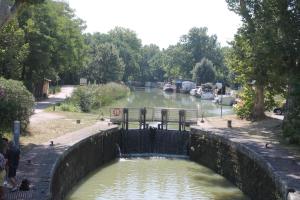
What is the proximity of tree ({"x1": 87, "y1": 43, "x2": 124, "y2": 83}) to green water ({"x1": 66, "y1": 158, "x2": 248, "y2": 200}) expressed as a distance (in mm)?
65499

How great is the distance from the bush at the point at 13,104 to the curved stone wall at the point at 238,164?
9.56 meters

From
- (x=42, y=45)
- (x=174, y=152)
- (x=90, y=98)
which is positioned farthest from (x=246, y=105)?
(x=42, y=45)

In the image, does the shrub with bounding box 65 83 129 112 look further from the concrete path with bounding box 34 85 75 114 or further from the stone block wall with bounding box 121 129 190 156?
the stone block wall with bounding box 121 129 190 156

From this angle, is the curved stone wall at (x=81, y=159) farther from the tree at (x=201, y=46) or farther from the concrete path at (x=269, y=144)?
the tree at (x=201, y=46)

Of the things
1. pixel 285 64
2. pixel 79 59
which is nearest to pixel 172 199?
pixel 285 64

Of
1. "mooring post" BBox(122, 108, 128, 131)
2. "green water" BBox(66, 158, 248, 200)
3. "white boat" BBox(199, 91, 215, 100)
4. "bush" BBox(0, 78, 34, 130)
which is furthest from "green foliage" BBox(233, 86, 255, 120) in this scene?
"white boat" BBox(199, 91, 215, 100)

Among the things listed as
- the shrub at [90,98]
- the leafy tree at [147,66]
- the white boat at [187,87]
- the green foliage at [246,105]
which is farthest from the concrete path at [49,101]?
the leafy tree at [147,66]

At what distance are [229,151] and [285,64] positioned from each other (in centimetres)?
594

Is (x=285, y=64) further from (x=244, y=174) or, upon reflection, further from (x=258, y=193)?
(x=258, y=193)

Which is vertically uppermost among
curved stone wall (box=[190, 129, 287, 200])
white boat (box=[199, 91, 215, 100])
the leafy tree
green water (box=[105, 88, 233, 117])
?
the leafy tree

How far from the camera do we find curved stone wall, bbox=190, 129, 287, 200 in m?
17.9

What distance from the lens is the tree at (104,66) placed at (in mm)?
93312

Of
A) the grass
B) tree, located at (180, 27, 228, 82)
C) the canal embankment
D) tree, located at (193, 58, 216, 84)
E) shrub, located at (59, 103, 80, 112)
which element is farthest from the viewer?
tree, located at (180, 27, 228, 82)

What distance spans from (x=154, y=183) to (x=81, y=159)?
348cm
